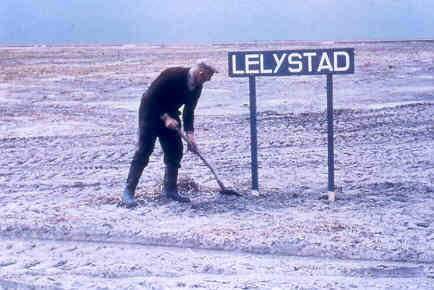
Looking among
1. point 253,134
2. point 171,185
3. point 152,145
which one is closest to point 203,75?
point 152,145

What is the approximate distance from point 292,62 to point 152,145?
174 cm

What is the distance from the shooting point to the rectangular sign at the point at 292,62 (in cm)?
709

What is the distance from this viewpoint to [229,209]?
7.08 metres

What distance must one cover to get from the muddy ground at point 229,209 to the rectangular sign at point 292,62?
142cm

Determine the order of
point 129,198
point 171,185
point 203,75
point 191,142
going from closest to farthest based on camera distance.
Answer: point 203,75, point 191,142, point 129,198, point 171,185

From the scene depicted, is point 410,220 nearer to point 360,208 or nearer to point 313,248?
point 360,208

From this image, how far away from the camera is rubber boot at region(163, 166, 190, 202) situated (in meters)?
7.41

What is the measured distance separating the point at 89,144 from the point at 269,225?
5.88m

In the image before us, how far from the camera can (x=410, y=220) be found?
6566mm

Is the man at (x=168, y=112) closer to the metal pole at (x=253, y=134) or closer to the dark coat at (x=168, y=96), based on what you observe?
the dark coat at (x=168, y=96)

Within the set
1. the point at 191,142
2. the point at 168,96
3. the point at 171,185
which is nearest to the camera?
the point at 168,96

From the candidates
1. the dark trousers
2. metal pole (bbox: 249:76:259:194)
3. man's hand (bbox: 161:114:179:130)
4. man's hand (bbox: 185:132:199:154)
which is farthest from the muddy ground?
man's hand (bbox: 161:114:179:130)

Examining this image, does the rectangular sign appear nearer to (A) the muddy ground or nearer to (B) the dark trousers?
(B) the dark trousers

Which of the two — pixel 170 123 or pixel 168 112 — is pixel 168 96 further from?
pixel 170 123
